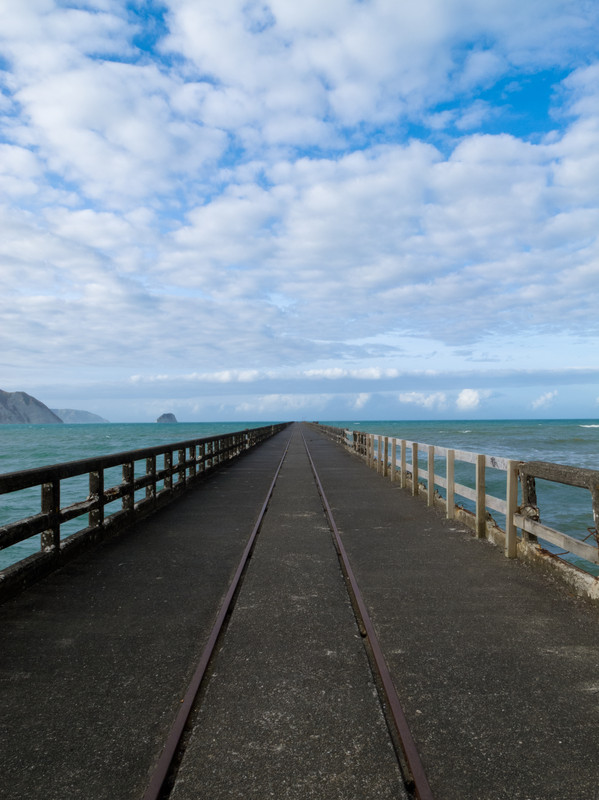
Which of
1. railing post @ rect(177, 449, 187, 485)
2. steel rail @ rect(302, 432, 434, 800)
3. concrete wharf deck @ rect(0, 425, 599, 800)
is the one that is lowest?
concrete wharf deck @ rect(0, 425, 599, 800)

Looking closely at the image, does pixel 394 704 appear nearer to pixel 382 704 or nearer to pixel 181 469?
pixel 382 704

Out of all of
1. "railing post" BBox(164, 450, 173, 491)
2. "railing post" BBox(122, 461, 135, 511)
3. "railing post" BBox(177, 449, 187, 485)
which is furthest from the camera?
"railing post" BBox(177, 449, 187, 485)

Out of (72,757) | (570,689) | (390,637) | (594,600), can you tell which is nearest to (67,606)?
(72,757)

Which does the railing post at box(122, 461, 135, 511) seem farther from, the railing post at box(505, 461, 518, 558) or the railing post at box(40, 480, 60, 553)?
the railing post at box(505, 461, 518, 558)

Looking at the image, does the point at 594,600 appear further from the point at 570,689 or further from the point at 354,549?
the point at 354,549

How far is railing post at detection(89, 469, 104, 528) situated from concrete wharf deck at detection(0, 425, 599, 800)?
2.60 ft

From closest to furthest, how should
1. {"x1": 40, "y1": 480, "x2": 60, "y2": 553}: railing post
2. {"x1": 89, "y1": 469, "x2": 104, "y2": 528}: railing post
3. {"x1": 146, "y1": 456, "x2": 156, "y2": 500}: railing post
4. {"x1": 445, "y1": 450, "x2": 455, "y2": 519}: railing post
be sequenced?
1. {"x1": 40, "y1": 480, "x2": 60, "y2": 553}: railing post
2. {"x1": 89, "y1": 469, "x2": 104, "y2": 528}: railing post
3. {"x1": 445, "y1": 450, "x2": 455, "y2": 519}: railing post
4. {"x1": 146, "y1": 456, "x2": 156, "y2": 500}: railing post

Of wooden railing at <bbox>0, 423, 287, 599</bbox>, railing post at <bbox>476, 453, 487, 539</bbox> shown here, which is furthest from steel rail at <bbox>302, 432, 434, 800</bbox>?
wooden railing at <bbox>0, 423, 287, 599</bbox>

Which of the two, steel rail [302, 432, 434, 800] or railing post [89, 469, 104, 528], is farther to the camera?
railing post [89, 469, 104, 528]

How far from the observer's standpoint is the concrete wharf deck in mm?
2734

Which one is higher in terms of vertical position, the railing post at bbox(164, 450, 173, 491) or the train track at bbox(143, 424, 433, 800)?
the railing post at bbox(164, 450, 173, 491)

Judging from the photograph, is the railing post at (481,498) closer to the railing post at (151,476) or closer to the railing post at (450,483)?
the railing post at (450,483)

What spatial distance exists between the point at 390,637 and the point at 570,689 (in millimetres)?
1300

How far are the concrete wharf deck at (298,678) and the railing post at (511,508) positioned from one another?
0.91ft
